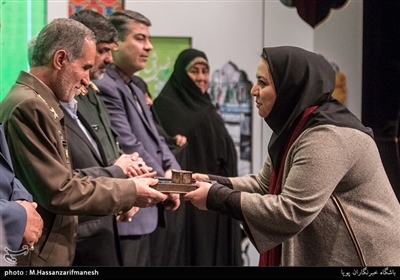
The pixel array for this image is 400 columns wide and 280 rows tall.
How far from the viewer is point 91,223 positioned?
3266mm

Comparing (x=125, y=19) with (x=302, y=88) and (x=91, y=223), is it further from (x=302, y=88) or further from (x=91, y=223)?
(x=302, y=88)

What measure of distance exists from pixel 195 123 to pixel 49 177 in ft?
5.20

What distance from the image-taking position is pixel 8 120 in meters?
2.71

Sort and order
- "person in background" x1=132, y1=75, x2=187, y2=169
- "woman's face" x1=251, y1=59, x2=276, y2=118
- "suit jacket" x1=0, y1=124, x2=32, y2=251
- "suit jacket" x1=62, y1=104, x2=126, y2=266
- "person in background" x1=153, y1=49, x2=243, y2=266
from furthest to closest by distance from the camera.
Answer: "person in background" x1=132, y1=75, x2=187, y2=169 → "person in background" x1=153, y1=49, x2=243, y2=266 → "suit jacket" x1=62, y1=104, x2=126, y2=266 → "woman's face" x1=251, y1=59, x2=276, y2=118 → "suit jacket" x1=0, y1=124, x2=32, y2=251

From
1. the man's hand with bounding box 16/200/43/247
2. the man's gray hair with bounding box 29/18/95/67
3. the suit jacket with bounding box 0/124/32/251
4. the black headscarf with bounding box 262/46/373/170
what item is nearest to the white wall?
the man's gray hair with bounding box 29/18/95/67

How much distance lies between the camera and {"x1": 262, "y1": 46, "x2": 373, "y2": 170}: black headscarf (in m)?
2.69

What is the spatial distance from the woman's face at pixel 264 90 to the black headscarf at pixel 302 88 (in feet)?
0.07

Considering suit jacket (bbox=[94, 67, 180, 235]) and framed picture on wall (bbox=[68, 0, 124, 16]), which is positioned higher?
framed picture on wall (bbox=[68, 0, 124, 16])

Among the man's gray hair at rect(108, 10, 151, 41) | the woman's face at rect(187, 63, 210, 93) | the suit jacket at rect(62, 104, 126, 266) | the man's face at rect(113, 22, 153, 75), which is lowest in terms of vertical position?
the suit jacket at rect(62, 104, 126, 266)

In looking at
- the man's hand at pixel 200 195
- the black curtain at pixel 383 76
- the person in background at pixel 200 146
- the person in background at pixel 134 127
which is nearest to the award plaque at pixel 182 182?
the man's hand at pixel 200 195

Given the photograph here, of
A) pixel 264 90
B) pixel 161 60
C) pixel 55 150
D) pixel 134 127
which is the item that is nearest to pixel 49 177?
pixel 55 150

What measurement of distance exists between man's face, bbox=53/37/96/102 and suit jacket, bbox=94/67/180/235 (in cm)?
88

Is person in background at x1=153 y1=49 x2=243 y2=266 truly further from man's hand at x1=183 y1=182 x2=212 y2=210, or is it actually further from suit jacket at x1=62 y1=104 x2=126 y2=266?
man's hand at x1=183 y1=182 x2=212 y2=210

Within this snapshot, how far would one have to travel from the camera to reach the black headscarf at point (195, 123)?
3.85 metres
